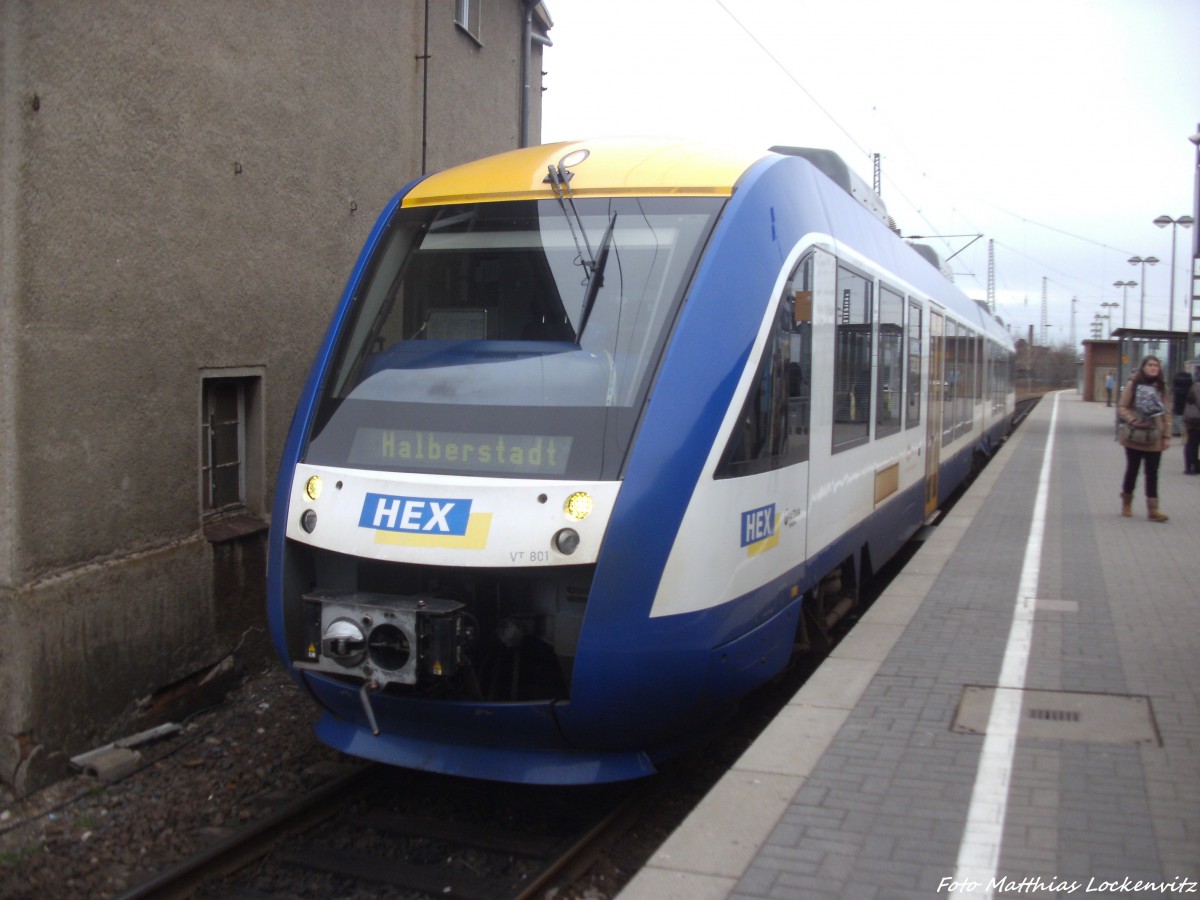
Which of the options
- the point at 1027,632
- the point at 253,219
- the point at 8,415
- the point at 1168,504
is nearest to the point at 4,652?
the point at 8,415

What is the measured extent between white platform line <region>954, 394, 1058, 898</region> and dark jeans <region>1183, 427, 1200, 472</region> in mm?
10648

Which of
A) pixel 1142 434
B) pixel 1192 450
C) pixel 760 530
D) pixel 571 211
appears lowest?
pixel 1192 450

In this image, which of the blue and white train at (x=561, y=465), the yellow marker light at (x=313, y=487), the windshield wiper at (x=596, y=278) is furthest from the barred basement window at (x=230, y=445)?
the windshield wiper at (x=596, y=278)

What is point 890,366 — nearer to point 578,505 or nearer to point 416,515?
point 578,505

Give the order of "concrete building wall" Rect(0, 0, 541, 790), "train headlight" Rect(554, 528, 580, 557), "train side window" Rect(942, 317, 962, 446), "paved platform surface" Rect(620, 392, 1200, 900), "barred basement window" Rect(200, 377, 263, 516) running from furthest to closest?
"train side window" Rect(942, 317, 962, 446)
"barred basement window" Rect(200, 377, 263, 516)
"concrete building wall" Rect(0, 0, 541, 790)
"train headlight" Rect(554, 528, 580, 557)
"paved platform surface" Rect(620, 392, 1200, 900)

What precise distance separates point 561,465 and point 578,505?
0.70 ft

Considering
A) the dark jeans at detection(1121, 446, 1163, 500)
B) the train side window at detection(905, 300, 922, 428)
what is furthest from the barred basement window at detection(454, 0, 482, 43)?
the dark jeans at detection(1121, 446, 1163, 500)

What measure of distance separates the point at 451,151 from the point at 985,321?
12.6m

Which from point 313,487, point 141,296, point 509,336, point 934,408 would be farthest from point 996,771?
point 934,408

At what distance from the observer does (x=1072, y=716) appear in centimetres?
516

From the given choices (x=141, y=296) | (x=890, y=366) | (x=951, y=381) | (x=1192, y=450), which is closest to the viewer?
(x=141, y=296)

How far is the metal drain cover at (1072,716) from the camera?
4898mm

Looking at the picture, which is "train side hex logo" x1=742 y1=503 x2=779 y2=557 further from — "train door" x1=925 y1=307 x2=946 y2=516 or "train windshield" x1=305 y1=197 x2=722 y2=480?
"train door" x1=925 y1=307 x2=946 y2=516

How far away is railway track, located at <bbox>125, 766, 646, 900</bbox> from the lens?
15.3ft
